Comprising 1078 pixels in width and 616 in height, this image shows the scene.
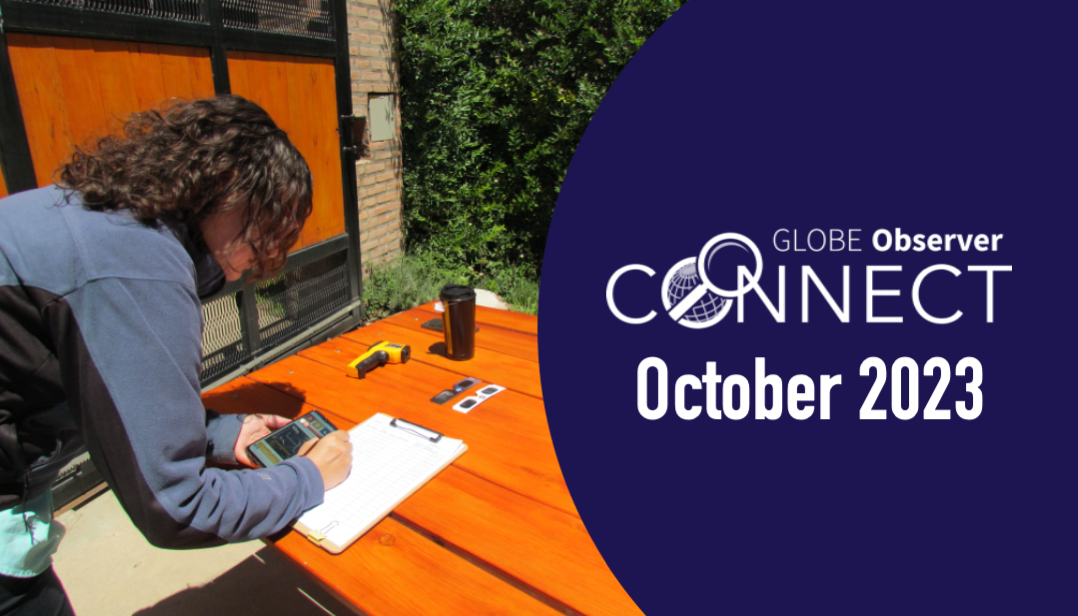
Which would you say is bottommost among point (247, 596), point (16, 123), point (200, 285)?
point (247, 596)

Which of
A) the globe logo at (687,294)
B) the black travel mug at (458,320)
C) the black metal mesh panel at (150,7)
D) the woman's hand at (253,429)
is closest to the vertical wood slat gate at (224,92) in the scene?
the black metal mesh panel at (150,7)

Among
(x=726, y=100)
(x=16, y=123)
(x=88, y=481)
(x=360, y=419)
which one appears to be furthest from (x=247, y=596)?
(x=726, y=100)

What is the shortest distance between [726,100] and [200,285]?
1.20 m

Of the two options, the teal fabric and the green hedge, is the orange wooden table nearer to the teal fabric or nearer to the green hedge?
the teal fabric

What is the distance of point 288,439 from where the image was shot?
4.76ft

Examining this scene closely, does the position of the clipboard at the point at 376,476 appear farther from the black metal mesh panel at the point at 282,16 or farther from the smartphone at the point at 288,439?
the black metal mesh panel at the point at 282,16

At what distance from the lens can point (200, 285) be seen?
49.5 inches

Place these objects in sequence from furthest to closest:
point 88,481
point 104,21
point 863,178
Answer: point 88,481
point 104,21
point 863,178

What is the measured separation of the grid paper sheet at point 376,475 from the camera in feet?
3.94

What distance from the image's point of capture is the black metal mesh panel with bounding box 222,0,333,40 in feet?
10.7

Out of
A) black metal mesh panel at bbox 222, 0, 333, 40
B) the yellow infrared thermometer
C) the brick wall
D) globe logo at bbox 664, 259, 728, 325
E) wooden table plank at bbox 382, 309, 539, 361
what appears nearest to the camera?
globe logo at bbox 664, 259, 728, 325

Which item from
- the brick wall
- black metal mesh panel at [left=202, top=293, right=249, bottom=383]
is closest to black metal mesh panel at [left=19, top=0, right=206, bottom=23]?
black metal mesh panel at [left=202, top=293, right=249, bottom=383]

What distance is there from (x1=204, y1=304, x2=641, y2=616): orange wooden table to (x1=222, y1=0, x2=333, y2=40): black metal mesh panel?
225cm

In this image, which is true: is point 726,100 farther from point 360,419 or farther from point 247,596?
point 247,596
